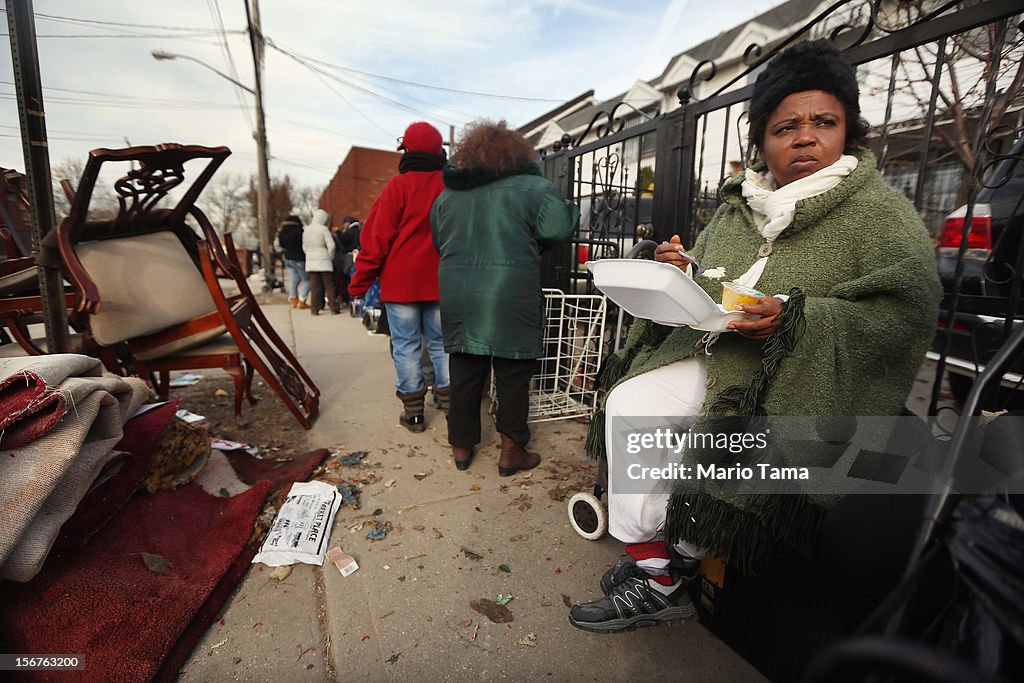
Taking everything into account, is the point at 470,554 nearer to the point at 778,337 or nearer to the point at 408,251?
the point at 778,337

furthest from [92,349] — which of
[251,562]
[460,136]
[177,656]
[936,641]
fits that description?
[936,641]

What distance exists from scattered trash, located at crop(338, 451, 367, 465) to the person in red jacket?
1.65ft

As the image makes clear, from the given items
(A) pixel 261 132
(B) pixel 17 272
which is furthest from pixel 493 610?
(A) pixel 261 132

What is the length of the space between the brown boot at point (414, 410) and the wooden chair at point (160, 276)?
0.66 metres

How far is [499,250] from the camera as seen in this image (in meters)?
2.44

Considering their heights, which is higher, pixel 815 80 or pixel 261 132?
pixel 261 132

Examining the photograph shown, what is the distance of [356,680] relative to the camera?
4.50ft

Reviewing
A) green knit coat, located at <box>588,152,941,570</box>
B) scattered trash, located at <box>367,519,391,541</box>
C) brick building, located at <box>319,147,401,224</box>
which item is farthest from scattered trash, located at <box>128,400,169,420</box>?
brick building, located at <box>319,147,401,224</box>

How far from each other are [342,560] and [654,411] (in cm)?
138

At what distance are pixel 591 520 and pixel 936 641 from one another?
1490mm

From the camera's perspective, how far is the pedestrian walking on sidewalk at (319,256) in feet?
25.5

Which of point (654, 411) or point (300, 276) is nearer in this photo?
point (654, 411)

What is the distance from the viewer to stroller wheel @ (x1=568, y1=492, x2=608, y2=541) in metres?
1.96

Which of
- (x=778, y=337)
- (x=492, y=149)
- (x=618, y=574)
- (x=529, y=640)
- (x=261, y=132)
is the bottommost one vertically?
(x=529, y=640)
